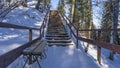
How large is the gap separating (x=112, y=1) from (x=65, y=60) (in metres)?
11.1

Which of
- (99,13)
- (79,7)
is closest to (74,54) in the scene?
(99,13)

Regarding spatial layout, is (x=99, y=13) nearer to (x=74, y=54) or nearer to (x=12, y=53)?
(x=74, y=54)

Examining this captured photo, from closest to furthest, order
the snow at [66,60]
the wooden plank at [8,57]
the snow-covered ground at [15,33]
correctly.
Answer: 1. the wooden plank at [8,57]
2. the snow at [66,60]
3. the snow-covered ground at [15,33]

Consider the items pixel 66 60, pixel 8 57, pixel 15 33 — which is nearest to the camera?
pixel 8 57

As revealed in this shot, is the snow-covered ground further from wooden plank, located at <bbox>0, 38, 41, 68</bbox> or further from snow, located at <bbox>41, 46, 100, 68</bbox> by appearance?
wooden plank, located at <bbox>0, 38, 41, 68</bbox>

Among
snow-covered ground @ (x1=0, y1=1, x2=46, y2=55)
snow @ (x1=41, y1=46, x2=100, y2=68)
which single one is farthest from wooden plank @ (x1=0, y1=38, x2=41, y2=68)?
snow-covered ground @ (x1=0, y1=1, x2=46, y2=55)

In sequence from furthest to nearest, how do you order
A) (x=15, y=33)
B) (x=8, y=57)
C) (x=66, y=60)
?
(x=15, y=33) < (x=66, y=60) < (x=8, y=57)

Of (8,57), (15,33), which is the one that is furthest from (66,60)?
(15,33)

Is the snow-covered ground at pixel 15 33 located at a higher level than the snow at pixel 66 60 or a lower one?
higher

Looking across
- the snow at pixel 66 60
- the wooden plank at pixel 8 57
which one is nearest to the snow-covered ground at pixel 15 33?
the snow at pixel 66 60

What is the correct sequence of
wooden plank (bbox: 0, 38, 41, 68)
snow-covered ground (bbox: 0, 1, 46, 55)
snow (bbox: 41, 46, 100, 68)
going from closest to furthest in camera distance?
wooden plank (bbox: 0, 38, 41, 68)
snow (bbox: 41, 46, 100, 68)
snow-covered ground (bbox: 0, 1, 46, 55)

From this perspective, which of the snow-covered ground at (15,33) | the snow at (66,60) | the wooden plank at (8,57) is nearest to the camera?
the wooden plank at (8,57)

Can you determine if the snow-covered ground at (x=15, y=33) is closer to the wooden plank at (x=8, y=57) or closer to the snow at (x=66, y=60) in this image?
the snow at (x=66, y=60)

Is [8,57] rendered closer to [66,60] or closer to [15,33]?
[66,60]
